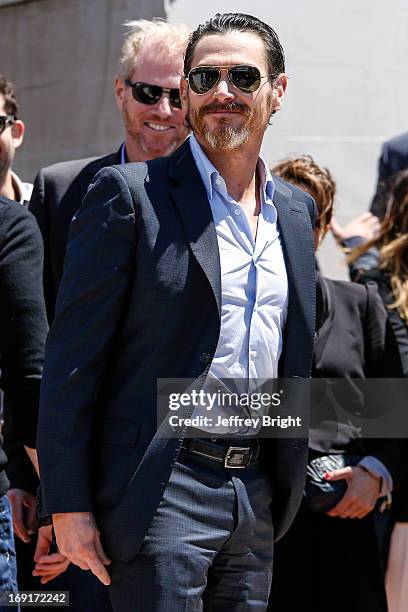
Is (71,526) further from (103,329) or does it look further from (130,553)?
(103,329)

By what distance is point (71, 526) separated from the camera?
3096 mm

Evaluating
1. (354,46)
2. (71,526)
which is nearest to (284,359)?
(71,526)

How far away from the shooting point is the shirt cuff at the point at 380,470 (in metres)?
4.65

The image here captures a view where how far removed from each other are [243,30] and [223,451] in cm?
124

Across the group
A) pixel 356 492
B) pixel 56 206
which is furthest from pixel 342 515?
pixel 56 206

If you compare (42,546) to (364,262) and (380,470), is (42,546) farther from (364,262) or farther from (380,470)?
(364,262)

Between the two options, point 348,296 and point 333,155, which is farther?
point 333,155

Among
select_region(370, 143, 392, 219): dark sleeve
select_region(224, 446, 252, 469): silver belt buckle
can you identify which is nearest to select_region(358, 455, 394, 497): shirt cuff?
select_region(224, 446, 252, 469): silver belt buckle

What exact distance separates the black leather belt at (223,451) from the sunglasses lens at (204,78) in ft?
3.31

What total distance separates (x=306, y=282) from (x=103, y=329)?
0.66m

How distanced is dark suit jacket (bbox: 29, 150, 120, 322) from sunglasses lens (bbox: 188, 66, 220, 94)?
1136 millimetres

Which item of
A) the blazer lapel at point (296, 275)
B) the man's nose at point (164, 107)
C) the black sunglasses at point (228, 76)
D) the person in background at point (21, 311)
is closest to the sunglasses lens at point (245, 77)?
the black sunglasses at point (228, 76)

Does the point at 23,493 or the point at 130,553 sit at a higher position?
the point at 130,553

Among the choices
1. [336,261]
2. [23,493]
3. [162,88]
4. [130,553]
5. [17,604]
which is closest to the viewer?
[130,553]
